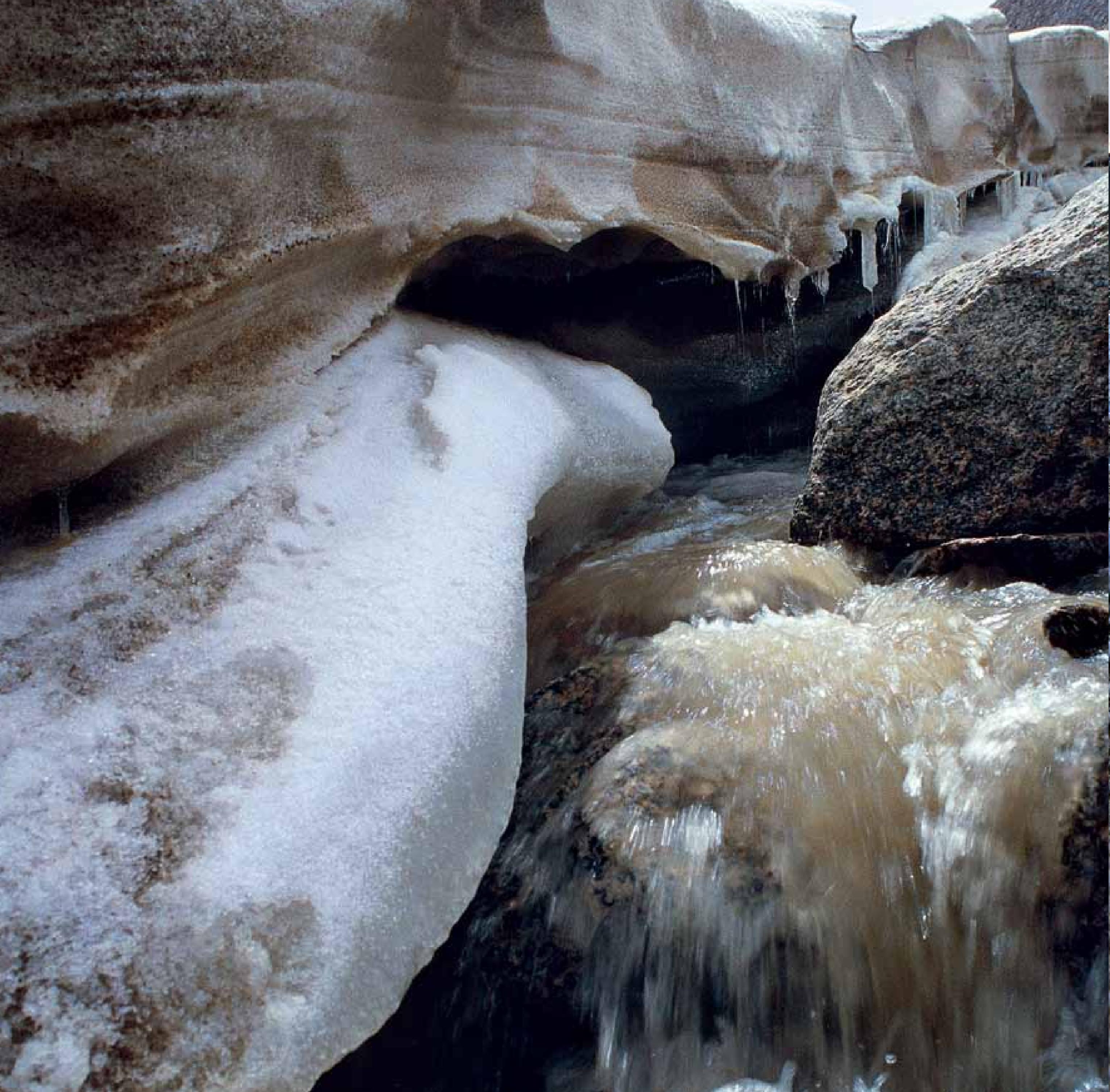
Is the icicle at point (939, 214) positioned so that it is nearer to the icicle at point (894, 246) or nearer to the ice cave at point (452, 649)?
the icicle at point (894, 246)

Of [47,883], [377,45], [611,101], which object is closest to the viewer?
[47,883]

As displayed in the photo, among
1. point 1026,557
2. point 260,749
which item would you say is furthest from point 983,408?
point 260,749

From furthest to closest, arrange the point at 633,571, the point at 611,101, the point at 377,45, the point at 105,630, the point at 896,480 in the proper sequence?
the point at 611,101, the point at 633,571, the point at 896,480, the point at 377,45, the point at 105,630

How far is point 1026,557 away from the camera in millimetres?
2488

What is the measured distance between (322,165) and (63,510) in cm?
108

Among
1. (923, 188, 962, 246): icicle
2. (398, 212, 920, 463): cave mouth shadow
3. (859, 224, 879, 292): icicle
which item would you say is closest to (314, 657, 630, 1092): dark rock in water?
(398, 212, 920, 463): cave mouth shadow

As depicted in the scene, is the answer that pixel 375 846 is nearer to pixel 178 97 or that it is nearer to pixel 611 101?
pixel 178 97

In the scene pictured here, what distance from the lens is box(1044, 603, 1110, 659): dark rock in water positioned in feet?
6.37

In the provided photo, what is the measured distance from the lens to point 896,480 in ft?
9.05

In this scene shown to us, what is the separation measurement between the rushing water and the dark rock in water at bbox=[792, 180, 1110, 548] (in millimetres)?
519

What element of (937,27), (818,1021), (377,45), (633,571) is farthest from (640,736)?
(937,27)

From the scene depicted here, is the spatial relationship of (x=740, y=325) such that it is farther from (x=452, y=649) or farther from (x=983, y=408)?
(x=452, y=649)

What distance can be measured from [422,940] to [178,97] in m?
1.69

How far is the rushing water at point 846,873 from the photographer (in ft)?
5.12
